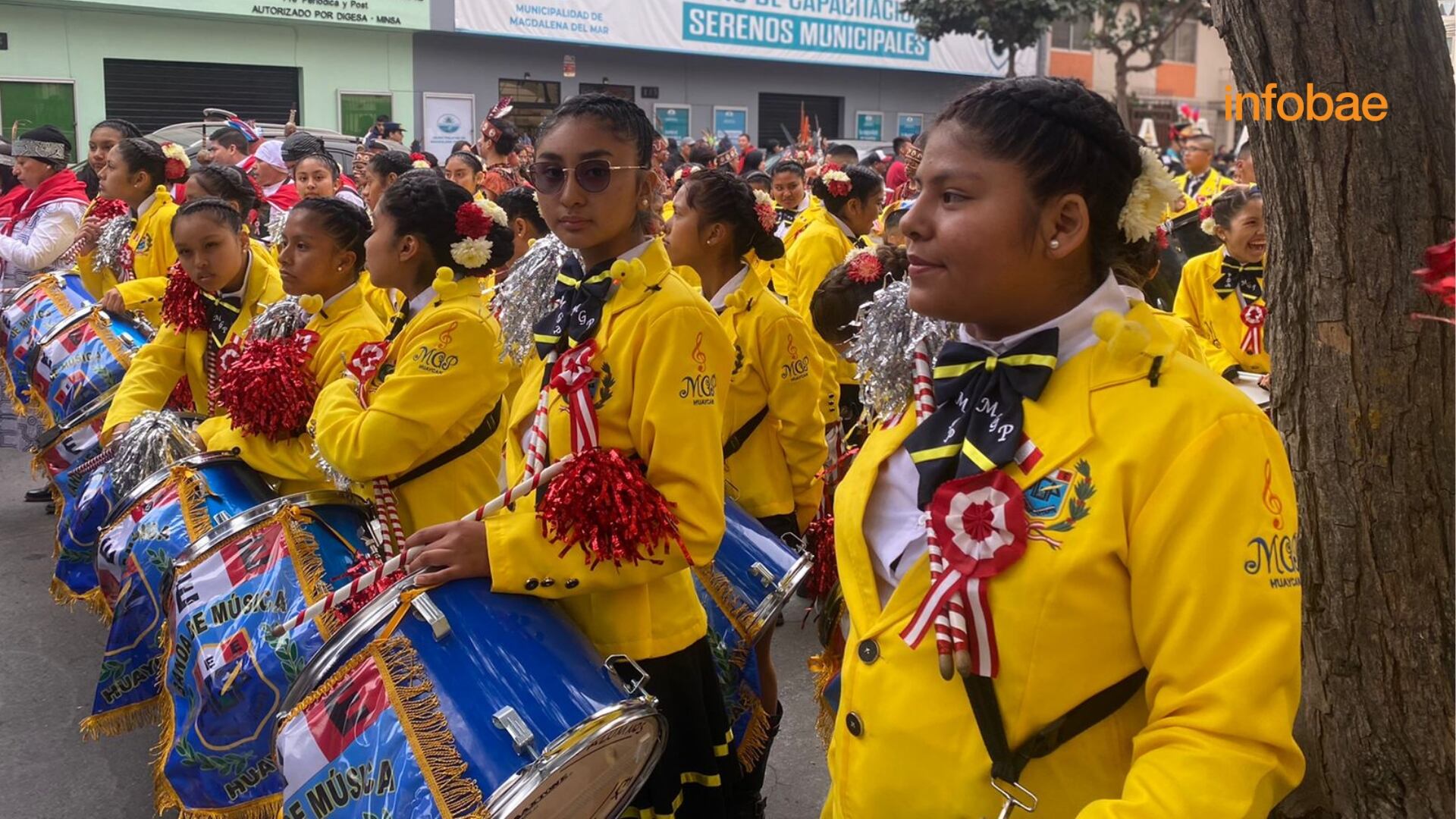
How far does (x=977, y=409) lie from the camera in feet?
5.41

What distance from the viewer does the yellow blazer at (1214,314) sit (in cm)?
567

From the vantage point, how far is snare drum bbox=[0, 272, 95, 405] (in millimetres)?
5754

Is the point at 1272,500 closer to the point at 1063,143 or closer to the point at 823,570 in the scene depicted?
the point at 1063,143

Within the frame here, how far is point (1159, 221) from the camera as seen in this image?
1587 mm

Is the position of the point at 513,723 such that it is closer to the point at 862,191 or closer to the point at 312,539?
the point at 312,539

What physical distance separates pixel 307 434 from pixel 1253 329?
4213mm

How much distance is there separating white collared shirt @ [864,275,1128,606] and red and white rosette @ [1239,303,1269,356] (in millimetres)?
4263

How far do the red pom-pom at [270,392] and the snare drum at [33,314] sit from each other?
8.16 feet

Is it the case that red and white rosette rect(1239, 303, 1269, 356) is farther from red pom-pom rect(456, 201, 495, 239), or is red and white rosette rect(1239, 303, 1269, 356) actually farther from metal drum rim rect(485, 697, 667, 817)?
metal drum rim rect(485, 697, 667, 817)

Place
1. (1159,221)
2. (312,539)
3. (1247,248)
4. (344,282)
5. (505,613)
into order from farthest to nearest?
(1247,248), (344,282), (312,539), (505,613), (1159,221)

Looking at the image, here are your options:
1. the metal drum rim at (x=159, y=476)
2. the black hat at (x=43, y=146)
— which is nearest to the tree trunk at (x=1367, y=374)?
the metal drum rim at (x=159, y=476)

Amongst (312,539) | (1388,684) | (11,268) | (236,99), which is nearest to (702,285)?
(312,539)

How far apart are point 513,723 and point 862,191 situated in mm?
5810

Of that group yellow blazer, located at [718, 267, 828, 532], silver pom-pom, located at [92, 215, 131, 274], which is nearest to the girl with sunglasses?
yellow blazer, located at [718, 267, 828, 532]
